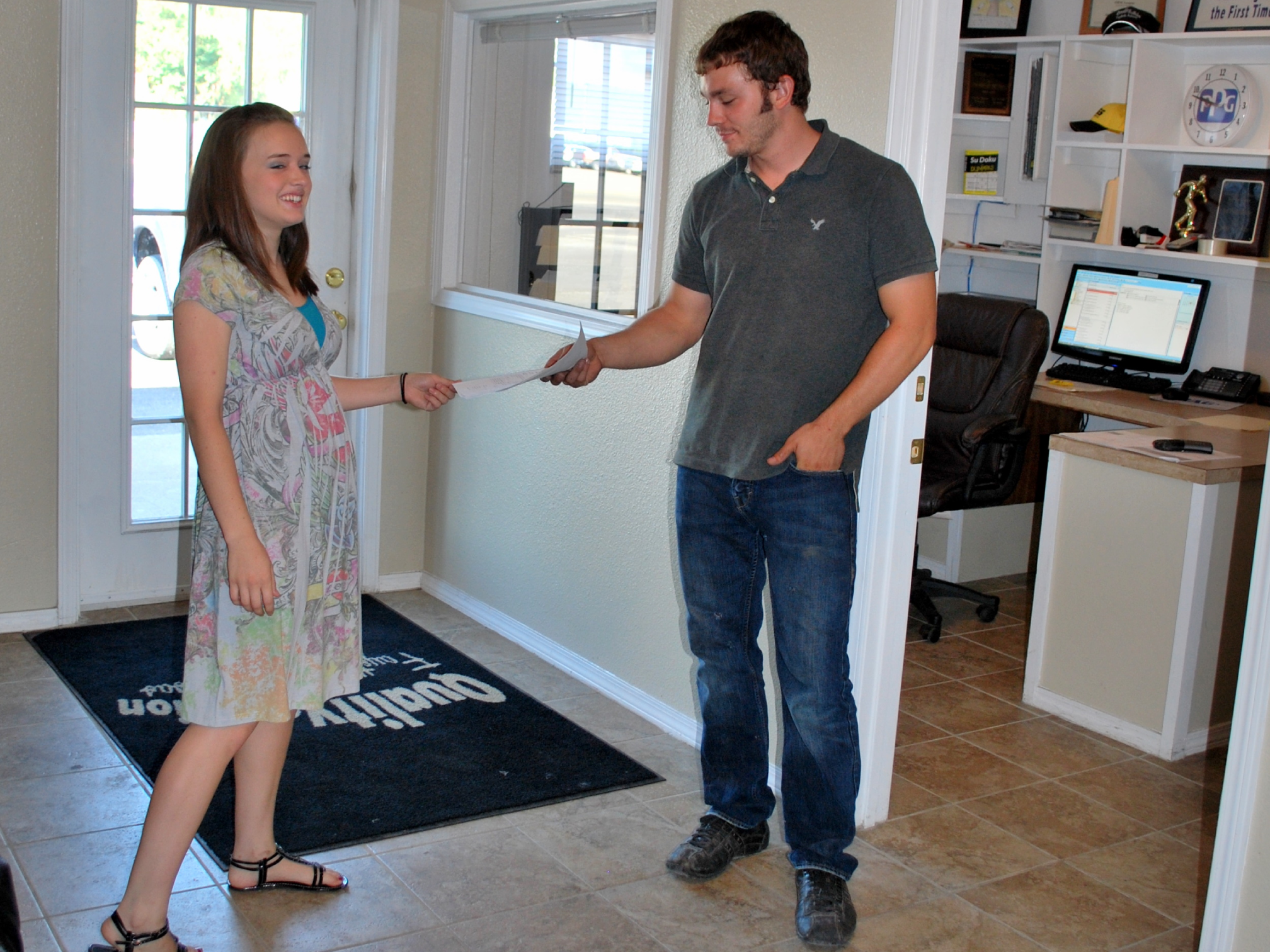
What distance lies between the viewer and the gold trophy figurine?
4578 mm

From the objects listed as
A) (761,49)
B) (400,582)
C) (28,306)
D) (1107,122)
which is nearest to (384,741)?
(400,582)

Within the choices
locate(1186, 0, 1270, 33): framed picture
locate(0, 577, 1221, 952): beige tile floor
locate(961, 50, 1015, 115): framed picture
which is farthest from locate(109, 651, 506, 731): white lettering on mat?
locate(1186, 0, 1270, 33): framed picture

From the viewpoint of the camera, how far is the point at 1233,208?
4.49 m

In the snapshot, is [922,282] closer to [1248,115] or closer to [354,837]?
[354,837]

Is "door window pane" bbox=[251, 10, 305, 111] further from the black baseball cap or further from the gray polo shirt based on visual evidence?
the black baseball cap

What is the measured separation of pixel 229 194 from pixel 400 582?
2491 millimetres

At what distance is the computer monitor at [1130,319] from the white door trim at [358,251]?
2536 millimetres

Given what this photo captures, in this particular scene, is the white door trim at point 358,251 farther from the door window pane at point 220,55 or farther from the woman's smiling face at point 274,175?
the woman's smiling face at point 274,175

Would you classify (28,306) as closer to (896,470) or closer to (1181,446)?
(896,470)

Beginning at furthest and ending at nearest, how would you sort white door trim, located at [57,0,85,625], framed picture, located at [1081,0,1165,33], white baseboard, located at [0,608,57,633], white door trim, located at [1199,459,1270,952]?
framed picture, located at [1081,0,1165,33] → white baseboard, located at [0,608,57,633] → white door trim, located at [57,0,85,625] → white door trim, located at [1199,459,1270,952]

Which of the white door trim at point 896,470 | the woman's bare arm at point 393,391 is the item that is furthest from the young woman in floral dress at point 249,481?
the white door trim at point 896,470

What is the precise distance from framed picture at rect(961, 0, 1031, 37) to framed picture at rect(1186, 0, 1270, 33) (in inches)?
27.1

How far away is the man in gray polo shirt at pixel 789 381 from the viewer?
7.14 feet

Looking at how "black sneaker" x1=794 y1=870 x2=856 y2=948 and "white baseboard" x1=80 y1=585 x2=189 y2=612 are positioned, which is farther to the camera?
"white baseboard" x1=80 y1=585 x2=189 y2=612
